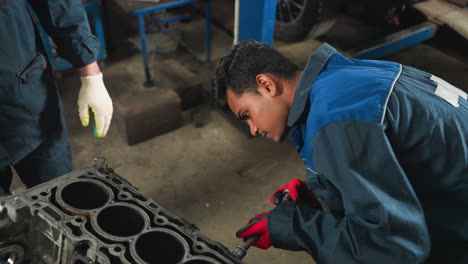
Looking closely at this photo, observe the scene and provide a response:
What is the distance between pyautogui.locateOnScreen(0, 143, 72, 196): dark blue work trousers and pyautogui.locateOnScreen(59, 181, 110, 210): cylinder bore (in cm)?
62

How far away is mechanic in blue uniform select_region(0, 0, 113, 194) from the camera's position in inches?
59.6

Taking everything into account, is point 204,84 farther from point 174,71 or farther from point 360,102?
point 360,102

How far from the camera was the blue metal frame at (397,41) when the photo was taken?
3543mm

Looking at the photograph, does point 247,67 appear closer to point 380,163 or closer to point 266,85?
point 266,85

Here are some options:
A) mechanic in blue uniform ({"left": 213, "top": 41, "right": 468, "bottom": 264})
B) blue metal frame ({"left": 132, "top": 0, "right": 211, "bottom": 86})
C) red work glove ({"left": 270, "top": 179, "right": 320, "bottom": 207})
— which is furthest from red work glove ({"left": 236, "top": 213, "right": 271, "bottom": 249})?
blue metal frame ({"left": 132, "top": 0, "right": 211, "bottom": 86})

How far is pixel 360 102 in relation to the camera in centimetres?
107

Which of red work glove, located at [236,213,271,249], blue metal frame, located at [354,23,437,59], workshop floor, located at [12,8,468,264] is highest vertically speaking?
red work glove, located at [236,213,271,249]

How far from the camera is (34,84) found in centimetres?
163

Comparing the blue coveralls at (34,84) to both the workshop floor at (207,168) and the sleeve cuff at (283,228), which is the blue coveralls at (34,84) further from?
the sleeve cuff at (283,228)

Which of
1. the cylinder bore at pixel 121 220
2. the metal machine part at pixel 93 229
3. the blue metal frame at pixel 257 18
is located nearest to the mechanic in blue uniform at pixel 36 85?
the metal machine part at pixel 93 229

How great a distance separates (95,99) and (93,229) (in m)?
0.93

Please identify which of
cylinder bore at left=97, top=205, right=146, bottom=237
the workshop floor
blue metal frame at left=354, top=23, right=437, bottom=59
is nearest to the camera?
cylinder bore at left=97, top=205, right=146, bottom=237

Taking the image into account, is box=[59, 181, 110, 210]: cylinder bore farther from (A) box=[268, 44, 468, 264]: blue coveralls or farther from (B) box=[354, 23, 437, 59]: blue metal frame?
(B) box=[354, 23, 437, 59]: blue metal frame

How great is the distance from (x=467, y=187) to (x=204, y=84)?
108 inches
